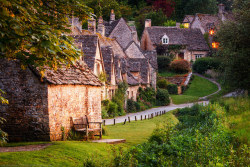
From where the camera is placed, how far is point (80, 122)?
1914 centimetres

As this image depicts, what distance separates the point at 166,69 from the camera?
72938 millimetres

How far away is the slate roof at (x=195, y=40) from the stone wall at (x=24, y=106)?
64.2 metres

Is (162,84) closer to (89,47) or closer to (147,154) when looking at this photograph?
(89,47)

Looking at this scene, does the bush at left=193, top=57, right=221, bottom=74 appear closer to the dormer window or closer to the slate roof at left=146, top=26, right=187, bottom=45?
the slate roof at left=146, top=26, right=187, bottom=45

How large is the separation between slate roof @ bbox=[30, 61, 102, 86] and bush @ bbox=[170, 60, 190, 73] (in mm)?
50204

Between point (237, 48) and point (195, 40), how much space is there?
42.2 m

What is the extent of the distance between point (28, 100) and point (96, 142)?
397cm

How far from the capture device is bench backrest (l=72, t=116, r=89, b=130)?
1867cm

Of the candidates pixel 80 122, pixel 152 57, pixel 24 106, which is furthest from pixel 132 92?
pixel 24 106

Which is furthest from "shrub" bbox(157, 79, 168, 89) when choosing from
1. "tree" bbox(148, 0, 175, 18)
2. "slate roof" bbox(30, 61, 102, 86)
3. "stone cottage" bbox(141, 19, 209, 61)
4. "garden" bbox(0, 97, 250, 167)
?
"slate roof" bbox(30, 61, 102, 86)

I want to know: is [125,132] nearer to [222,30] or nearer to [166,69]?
[222,30]

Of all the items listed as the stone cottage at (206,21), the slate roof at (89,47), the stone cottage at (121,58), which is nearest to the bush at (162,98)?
the stone cottage at (121,58)

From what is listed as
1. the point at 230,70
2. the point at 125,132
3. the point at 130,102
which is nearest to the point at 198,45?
the point at 130,102

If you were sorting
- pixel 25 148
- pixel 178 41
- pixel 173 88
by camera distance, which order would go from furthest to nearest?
pixel 178 41 → pixel 173 88 → pixel 25 148
